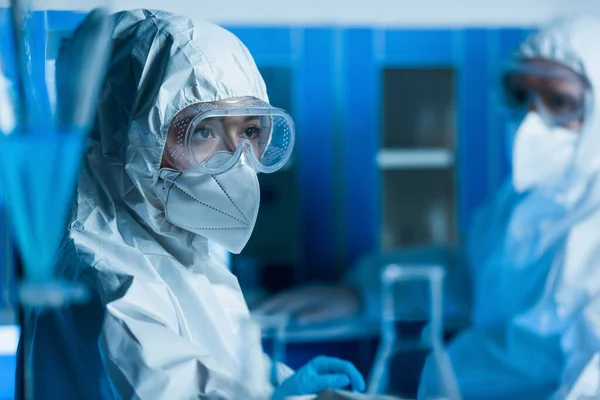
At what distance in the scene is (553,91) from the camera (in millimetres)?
1810

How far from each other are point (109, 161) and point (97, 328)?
250 millimetres

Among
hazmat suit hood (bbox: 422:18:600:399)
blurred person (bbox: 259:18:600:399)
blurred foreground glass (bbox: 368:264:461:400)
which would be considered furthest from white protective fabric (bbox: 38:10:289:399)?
hazmat suit hood (bbox: 422:18:600:399)

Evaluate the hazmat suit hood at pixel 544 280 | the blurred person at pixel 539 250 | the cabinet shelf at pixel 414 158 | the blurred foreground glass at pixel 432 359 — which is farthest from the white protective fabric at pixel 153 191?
the cabinet shelf at pixel 414 158

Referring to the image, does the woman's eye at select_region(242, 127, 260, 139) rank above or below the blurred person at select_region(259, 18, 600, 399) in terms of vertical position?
above

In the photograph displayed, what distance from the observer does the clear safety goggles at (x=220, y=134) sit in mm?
905

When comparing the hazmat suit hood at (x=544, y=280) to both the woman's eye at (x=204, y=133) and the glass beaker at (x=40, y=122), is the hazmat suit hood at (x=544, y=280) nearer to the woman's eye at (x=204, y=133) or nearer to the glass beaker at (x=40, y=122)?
the woman's eye at (x=204, y=133)

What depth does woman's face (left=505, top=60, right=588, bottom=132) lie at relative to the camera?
1778mm

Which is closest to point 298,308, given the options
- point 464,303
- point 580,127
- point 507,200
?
point 464,303

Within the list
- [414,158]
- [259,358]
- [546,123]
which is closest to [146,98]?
[259,358]

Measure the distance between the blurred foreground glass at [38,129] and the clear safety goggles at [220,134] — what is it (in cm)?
16

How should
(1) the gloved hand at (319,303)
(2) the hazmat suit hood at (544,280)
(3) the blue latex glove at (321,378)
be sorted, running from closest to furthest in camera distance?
(3) the blue latex glove at (321,378)
(2) the hazmat suit hood at (544,280)
(1) the gloved hand at (319,303)

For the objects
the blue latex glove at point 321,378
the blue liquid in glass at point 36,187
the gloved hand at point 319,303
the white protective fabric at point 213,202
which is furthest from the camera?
the gloved hand at point 319,303

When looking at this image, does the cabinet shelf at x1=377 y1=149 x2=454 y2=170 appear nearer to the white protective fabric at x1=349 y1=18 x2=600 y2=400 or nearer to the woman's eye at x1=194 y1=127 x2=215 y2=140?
the white protective fabric at x1=349 y1=18 x2=600 y2=400

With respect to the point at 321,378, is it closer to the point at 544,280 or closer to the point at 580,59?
the point at 544,280
